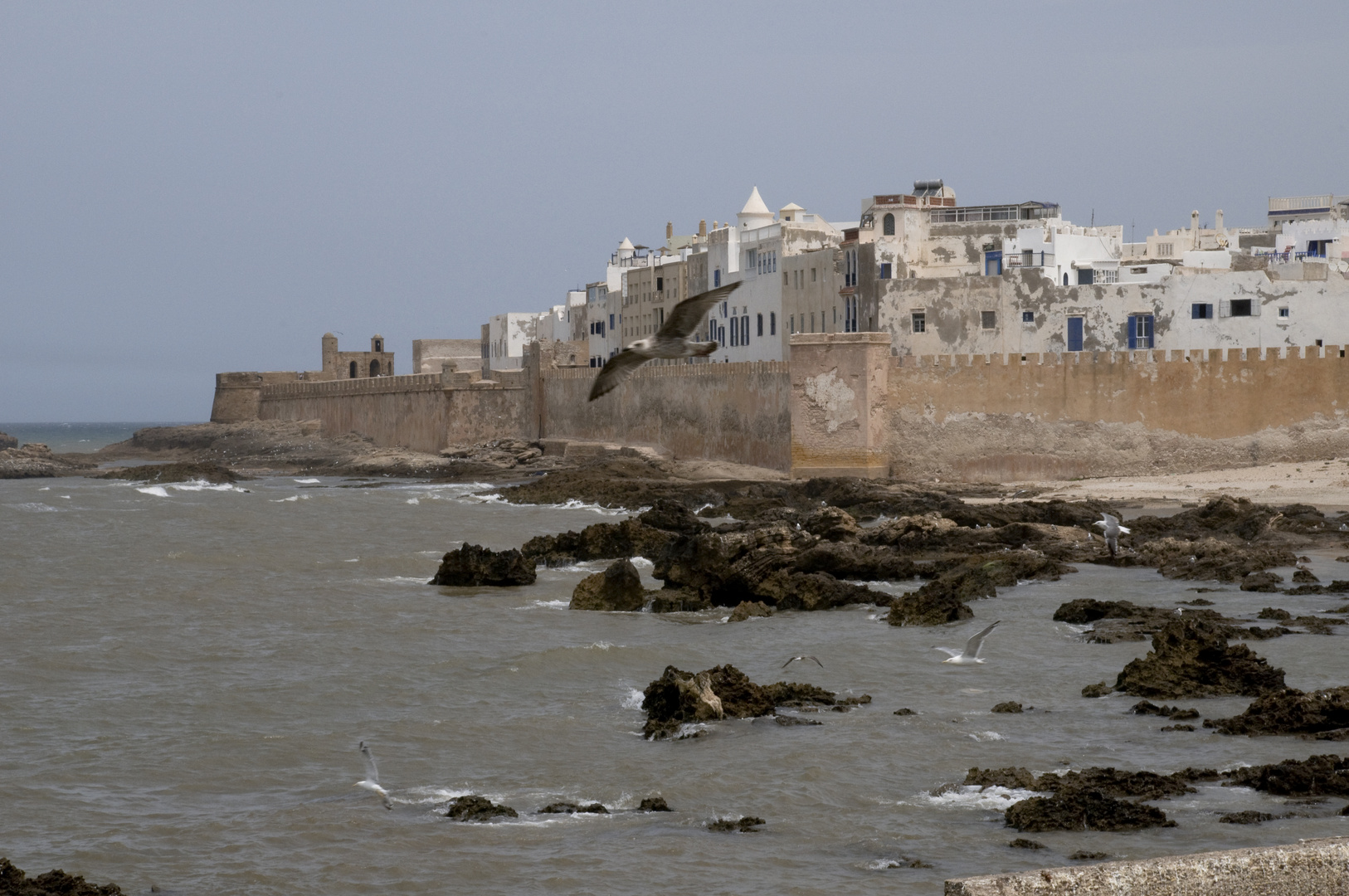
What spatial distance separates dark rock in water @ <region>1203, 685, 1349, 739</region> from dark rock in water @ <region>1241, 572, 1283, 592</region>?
608cm

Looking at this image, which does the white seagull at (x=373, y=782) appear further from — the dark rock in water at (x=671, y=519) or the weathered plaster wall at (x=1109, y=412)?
the weathered plaster wall at (x=1109, y=412)

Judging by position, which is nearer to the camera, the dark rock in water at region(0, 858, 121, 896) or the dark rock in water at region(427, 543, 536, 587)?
the dark rock in water at region(0, 858, 121, 896)

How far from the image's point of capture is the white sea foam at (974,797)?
8711 mm

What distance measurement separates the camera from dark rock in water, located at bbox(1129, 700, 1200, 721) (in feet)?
34.8

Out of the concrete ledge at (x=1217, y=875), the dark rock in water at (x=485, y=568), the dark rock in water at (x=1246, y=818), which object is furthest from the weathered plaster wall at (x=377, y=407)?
the concrete ledge at (x=1217, y=875)

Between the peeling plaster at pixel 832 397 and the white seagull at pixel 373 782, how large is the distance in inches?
886

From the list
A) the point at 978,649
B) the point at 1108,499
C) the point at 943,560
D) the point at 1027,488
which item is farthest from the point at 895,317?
the point at 978,649

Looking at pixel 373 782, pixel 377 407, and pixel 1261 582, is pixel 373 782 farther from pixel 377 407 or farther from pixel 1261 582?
pixel 377 407

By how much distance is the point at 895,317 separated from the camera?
3678 centimetres

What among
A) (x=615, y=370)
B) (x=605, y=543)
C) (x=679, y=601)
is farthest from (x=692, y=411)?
(x=615, y=370)

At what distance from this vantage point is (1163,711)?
35.2 ft

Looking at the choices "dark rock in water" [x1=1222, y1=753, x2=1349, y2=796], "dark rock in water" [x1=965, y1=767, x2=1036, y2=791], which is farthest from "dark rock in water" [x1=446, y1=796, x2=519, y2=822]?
"dark rock in water" [x1=1222, y1=753, x2=1349, y2=796]

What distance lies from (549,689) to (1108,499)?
1558 centimetres

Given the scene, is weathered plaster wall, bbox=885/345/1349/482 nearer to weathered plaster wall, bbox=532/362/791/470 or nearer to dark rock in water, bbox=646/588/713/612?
weathered plaster wall, bbox=532/362/791/470
